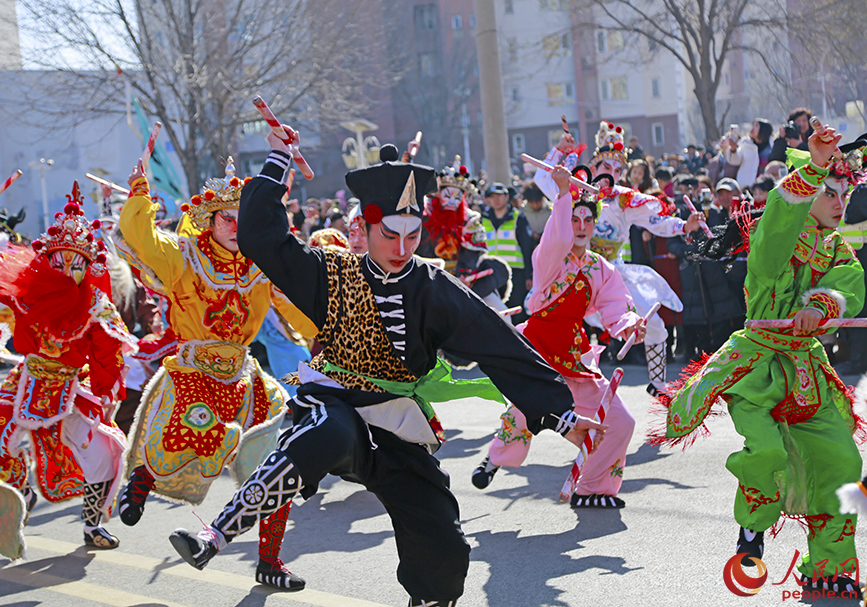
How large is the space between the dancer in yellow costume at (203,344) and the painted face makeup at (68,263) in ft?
1.74

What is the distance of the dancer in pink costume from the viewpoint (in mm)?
5613

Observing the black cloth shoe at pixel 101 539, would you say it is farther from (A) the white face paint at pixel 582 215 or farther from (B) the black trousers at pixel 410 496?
(A) the white face paint at pixel 582 215

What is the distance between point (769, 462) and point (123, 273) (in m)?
5.96

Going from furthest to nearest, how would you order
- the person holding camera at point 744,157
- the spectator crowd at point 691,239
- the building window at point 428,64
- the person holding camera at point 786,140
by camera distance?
the building window at point 428,64 < the person holding camera at point 744,157 < the person holding camera at point 786,140 < the spectator crowd at point 691,239

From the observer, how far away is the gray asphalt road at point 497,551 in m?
4.37

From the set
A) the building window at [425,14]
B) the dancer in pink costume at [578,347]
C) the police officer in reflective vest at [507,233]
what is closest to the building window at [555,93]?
the building window at [425,14]

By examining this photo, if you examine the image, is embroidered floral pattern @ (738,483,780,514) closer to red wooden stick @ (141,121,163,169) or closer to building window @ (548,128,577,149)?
red wooden stick @ (141,121,163,169)

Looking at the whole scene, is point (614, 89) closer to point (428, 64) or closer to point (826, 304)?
point (428, 64)

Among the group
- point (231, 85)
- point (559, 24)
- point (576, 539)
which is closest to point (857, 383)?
point (576, 539)

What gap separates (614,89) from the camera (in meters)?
51.0

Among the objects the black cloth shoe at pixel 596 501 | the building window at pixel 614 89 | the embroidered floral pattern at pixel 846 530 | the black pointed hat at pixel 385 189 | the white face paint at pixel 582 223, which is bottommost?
the black cloth shoe at pixel 596 501

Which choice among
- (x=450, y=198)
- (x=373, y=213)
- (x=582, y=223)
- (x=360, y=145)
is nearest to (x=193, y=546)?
(x=373, y=213)

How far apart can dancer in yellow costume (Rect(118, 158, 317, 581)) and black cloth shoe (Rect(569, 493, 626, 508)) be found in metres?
1.89

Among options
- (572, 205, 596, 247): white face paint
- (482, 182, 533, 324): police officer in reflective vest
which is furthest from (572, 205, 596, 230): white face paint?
(482, 182, 533, 324): police officer in reflective vest
